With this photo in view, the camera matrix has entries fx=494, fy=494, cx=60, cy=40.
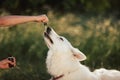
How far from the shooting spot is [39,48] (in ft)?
33.4

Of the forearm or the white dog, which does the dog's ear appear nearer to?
the white dog

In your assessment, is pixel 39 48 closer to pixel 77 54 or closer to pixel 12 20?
pixel 77 54

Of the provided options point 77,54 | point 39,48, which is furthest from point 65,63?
point 39,48

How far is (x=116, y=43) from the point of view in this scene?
10797 millimetres

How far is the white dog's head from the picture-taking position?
7.20m

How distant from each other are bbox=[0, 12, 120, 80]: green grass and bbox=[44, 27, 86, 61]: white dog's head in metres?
1.14

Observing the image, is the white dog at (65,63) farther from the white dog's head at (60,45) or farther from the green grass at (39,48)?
the green grass at (39,48)

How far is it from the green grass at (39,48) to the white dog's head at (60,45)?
1.14 meters

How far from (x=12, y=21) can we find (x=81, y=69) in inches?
48.5

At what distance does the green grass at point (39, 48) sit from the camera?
8.67 meters

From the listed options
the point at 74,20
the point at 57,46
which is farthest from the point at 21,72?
the point at 74,20

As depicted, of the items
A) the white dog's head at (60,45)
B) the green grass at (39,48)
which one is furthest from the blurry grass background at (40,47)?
the white dog's head at (60,45)

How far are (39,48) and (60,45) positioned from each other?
2.85 m

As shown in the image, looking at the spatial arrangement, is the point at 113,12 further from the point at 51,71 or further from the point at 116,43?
the point at 51,71
